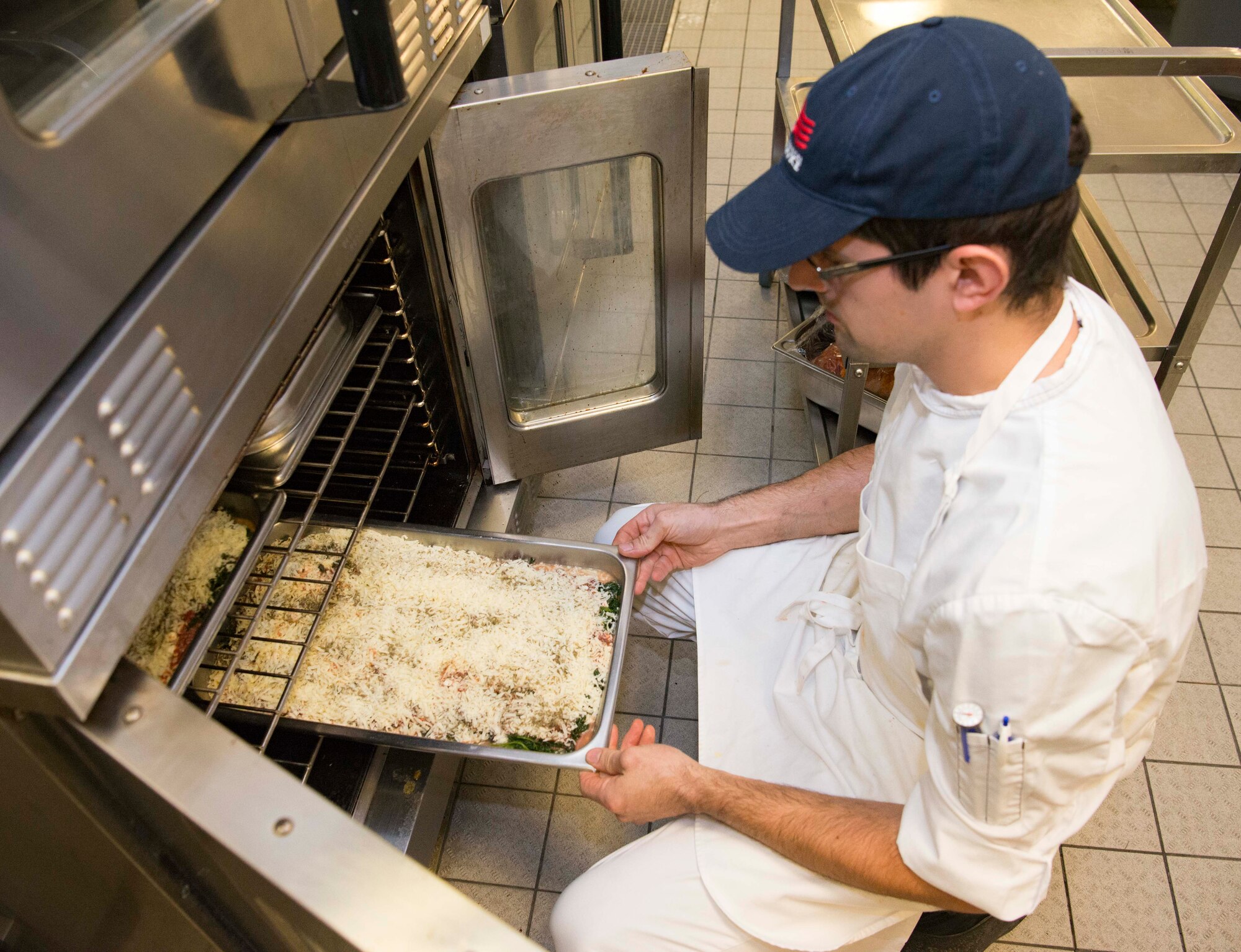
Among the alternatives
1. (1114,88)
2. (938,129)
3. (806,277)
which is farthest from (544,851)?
(1114,88)

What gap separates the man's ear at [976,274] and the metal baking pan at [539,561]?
78 cm

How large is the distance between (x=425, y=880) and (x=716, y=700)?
76cm

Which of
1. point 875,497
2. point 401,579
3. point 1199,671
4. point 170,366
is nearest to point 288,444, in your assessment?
point 401,579

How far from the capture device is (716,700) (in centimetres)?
147

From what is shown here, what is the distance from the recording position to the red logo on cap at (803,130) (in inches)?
40.1

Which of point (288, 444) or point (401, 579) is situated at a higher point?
point (288, 444)

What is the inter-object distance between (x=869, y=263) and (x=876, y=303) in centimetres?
5

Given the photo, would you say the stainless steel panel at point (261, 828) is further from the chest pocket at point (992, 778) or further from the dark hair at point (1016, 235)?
the dark hair at point (1016, 235)

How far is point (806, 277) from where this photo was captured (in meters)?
1.09

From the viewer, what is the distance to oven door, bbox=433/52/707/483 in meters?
1.45

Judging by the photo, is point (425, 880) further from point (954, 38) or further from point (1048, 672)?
point (954, 38)

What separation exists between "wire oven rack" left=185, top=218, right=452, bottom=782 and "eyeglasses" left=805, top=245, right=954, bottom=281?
27.5 inches

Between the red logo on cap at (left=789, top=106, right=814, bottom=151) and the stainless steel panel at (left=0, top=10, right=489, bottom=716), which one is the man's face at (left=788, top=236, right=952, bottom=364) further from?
the stainless steel panel at (left=0, top=10, right=489, bottom=716)

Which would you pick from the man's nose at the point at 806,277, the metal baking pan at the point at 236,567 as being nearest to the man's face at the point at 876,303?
the man's nose at the point at 806,277
